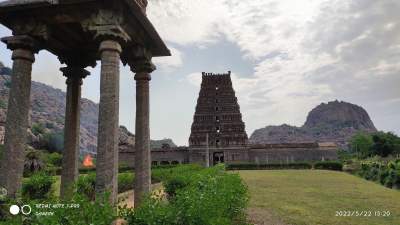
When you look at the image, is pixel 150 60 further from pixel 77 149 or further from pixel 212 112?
pixel 212 112

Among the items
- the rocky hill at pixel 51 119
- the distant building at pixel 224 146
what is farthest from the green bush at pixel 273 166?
the rocky hill at pixel 51 119

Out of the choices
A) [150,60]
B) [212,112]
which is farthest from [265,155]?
[150,60]

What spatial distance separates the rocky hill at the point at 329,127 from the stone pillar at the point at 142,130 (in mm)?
161294

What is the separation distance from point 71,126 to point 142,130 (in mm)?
1814

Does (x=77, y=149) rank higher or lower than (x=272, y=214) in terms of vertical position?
higher

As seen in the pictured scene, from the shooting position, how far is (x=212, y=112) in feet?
194

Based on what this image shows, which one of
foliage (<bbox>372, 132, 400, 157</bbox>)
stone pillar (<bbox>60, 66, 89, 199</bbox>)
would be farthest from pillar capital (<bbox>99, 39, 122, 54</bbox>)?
foliage (<bbox>372, 132, 400, 157</bbox>)

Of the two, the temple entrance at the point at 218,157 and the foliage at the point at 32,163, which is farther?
the temple entrance at the point at 218,157

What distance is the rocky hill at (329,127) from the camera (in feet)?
562

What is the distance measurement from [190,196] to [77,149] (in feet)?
15.1

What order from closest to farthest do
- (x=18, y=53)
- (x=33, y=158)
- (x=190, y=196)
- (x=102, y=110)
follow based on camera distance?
(x=190, y=196) → (x=102, y=110) → (x=18, y=53) → (x=33, y=158)

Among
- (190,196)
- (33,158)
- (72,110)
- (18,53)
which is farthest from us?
(33,158)

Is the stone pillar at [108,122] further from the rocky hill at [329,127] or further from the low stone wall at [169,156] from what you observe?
the rocky hill at [329,127]

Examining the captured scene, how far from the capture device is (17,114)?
691 cm
